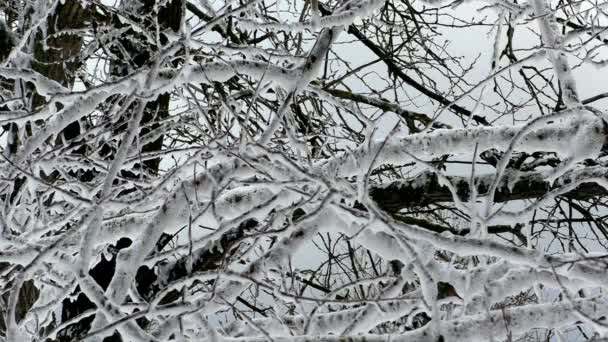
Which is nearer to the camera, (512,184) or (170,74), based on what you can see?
(170,74)

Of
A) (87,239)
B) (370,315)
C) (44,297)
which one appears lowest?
(370,315)

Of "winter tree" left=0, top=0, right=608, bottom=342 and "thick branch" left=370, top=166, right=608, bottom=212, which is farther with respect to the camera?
"thick branch" left=370, top=166, right=608, bottom=212

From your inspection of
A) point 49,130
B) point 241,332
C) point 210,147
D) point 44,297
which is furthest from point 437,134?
point 44,297

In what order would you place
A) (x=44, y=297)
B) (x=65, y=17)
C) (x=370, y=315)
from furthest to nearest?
(x=65, y=17), (x=44, y=297), (x=370, y=315)

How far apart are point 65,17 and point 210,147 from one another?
12.4 feet

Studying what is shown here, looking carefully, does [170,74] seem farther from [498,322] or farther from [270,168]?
[498,322]

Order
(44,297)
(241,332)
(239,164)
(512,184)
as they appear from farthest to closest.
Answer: (44,297)
(512,184)
(241,332)
(239,164)

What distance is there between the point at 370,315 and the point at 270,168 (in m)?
0.84

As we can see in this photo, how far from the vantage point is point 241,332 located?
335 centimetres

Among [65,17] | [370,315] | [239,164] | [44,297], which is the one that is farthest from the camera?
[65,17]

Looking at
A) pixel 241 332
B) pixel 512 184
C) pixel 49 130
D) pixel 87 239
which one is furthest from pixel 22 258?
pixel 512 184

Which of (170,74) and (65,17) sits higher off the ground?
(65,17)

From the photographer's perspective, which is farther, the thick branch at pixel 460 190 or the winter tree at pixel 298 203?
the thick branch at pixel 460 190

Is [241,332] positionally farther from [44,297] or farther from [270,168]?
[44,297]
